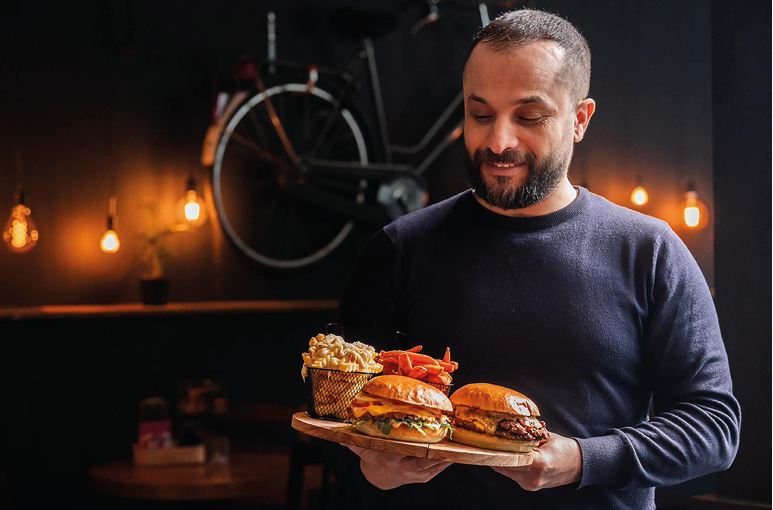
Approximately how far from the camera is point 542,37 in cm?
165

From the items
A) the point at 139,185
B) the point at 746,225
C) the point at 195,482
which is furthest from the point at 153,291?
the point at 746,225

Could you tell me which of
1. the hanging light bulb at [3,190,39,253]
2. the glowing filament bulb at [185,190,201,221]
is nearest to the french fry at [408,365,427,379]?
the hanging light bulb at [3,190,39,253]

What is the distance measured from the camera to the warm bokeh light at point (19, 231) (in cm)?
472

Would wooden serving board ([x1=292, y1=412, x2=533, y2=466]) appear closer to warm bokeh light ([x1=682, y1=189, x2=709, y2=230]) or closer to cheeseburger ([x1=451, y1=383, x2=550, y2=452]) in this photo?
cheeseburger ([x1=451, y1=383, x2=550, y2=452])

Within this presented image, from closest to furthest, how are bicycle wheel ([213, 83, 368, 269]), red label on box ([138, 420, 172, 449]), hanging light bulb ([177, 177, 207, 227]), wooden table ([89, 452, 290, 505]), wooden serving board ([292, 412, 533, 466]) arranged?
wooden serving board ([292, 412, 533, 466]) → wooden table ([89, 452, 290, 505]) → red label on box ([138, 420, 172, 449]) → hanging light bulb ([177, 177, 207, 227]) → bicycle wheel ([213, 83, 368, 269])

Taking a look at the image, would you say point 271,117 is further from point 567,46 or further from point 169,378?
point 567,46

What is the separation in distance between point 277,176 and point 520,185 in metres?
4.19

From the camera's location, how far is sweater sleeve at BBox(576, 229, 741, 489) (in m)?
1.55

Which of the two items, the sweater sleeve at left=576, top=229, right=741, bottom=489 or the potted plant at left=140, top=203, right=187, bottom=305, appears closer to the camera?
the sweater sleeve at left=576, top=229, right=741, bottom=489

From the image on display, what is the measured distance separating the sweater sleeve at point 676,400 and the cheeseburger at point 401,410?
25 centimetres

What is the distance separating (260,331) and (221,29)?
1885 millimetres

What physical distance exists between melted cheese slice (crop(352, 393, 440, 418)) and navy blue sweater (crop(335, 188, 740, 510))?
161 mm

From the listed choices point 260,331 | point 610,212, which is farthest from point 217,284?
point 610,212

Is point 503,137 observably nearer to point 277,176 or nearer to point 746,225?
point 746,225
